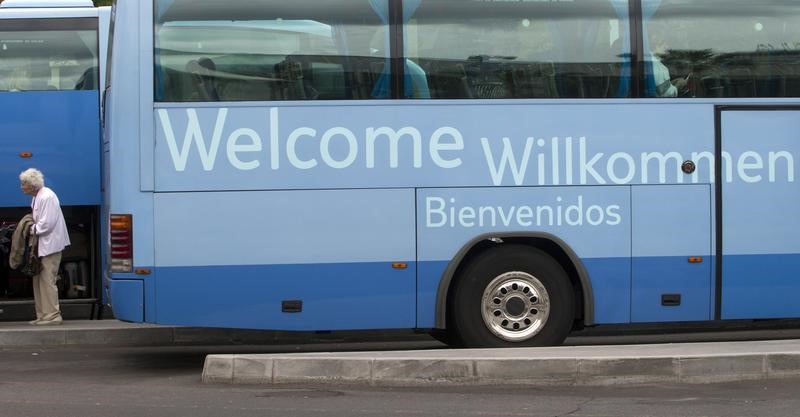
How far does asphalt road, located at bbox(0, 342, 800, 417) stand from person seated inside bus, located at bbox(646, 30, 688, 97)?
2633 millimetres

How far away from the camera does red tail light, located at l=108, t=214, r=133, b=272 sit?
9.24m

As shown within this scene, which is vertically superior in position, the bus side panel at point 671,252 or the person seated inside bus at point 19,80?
the person seated inside bus at point 19,80

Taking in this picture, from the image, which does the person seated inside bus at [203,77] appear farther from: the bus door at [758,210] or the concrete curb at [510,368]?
the bus door at [758,210]

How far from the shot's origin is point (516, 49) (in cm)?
960

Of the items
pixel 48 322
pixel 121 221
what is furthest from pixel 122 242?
pixel 48 322

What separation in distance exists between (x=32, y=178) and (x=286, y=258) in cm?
414

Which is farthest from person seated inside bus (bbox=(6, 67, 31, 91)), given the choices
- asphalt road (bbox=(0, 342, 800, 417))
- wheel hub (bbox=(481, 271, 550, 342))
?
wheel hub (bbox=(481, 271, 550, 342))

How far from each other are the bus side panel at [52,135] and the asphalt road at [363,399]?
428cm

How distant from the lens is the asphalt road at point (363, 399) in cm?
740

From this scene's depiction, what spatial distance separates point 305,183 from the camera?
939cm

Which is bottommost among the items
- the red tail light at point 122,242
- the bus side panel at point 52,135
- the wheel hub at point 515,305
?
the wheel hub at point 515,305

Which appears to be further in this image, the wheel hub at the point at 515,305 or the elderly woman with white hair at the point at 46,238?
the elderly woman with white hair at the point at 46,238

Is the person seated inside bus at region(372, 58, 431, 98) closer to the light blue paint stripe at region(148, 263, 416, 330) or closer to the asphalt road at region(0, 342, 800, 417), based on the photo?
the light blue paint stripe at region(148, 263, 416, 330)

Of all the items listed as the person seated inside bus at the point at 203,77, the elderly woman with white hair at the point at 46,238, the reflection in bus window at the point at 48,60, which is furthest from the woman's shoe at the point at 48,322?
the person seated inside bus at the point at 203,77
